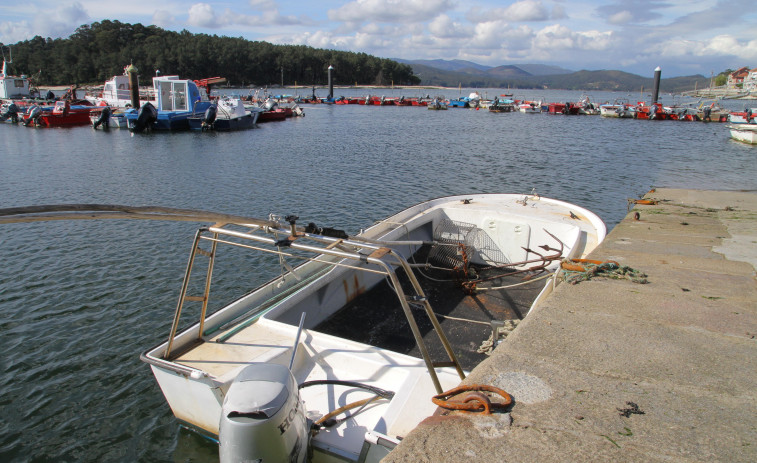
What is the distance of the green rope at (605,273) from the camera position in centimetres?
605

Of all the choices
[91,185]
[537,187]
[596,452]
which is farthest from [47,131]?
[596,452]

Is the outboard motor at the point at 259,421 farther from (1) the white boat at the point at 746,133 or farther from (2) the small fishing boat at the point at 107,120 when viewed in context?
(2) the small fishing boat at the point at 107,120

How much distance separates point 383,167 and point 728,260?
18541 millimetres

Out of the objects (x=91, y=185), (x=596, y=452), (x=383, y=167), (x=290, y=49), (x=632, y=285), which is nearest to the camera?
(x=596, y=452)

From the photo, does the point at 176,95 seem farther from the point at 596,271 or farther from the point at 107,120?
the point at 596,271

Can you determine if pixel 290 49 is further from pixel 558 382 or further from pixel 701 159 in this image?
pixel 558 382

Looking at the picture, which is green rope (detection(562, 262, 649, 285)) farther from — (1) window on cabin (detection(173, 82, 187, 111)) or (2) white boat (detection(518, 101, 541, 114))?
(2) white boat (detection(518, 101, 541, 114))

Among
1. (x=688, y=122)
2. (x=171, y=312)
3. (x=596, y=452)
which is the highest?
(x=688, y=122)

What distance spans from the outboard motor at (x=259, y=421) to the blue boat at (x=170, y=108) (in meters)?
40.1

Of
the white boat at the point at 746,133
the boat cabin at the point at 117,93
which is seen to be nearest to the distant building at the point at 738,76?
the white boat at the point at 746,133

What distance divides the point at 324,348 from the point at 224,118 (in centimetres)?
3840

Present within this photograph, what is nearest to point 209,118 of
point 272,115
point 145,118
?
point 145,118

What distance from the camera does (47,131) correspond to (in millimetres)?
38812

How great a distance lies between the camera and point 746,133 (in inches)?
1436
